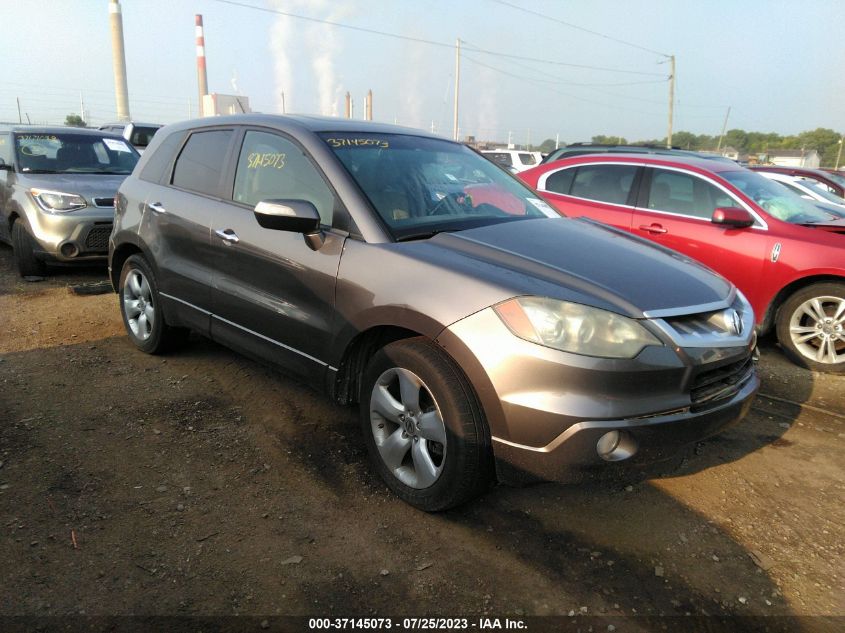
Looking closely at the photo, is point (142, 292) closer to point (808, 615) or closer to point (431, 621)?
point (431, 621)

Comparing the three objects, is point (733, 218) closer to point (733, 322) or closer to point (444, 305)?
point (733, 322)

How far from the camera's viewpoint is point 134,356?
4.56 meters

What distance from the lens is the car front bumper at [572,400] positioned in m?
2.24

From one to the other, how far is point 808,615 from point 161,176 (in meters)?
4.33

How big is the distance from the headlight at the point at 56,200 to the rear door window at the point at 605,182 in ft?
17.4

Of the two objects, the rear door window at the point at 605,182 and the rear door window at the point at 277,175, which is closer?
the rear door window at the point at 277,175

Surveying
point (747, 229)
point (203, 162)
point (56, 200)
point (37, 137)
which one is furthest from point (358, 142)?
point (37, 137)

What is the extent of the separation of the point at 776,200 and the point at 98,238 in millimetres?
6731

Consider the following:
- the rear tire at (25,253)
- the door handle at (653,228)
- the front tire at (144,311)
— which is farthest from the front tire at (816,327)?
the rear tire at (25,253)

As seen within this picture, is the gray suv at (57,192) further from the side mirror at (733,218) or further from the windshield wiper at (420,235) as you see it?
the side mirror at (733,218)

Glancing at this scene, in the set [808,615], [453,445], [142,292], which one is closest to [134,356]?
[142,292]

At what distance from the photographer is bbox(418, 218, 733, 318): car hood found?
2.42 metres

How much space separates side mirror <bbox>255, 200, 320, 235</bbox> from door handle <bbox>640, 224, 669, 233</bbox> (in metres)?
3.75

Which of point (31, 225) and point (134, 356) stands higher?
point (31, 225)
